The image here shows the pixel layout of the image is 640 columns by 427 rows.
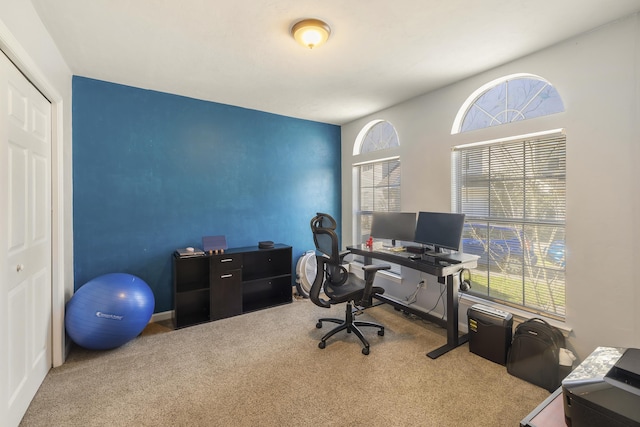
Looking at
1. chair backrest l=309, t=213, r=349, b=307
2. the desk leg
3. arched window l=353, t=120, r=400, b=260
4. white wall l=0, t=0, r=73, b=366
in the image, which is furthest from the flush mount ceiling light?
the desk leg

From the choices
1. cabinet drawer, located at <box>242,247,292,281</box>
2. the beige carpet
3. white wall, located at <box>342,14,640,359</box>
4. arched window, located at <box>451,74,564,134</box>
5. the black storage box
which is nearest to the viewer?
the beige carpet

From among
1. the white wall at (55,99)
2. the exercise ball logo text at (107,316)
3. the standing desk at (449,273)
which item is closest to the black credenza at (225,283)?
the exercise ball logo text at (107,316)

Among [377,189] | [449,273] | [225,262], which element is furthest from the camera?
[377,189]

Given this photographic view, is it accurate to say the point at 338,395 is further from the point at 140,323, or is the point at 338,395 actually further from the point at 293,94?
the point at 293,94

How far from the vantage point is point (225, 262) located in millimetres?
3377

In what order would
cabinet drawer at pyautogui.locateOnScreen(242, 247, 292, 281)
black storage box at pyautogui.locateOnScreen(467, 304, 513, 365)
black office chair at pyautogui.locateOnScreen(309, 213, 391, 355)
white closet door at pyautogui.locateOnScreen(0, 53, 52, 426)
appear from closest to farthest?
1. white closet door at pyautogui.locateOnScreen(0, 53, 52, 426)
2. black storage box at pyautogui.locateOnScreen(467, 304, 513, 365)
3. black office chair at pyautogui.locateOnScreen(309, 213, 391, 355)
4. cabinet drawer at pyautogui.locateOnScreen(242, 247, 292, 281)

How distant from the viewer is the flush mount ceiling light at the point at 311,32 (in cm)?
202

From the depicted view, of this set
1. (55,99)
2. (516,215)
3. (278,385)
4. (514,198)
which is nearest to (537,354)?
(516,215)

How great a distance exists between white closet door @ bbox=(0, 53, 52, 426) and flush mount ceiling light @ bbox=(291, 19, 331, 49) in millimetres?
1748

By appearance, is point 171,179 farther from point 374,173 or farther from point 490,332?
point 490,332

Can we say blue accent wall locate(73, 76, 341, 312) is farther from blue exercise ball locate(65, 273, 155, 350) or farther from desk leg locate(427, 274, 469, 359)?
desk leg locate(427, 274, 469, 359)

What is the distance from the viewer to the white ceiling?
1.89 meters

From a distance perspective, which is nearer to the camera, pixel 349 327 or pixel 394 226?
pixel 349 327

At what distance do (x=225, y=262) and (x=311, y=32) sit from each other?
2560 mm
